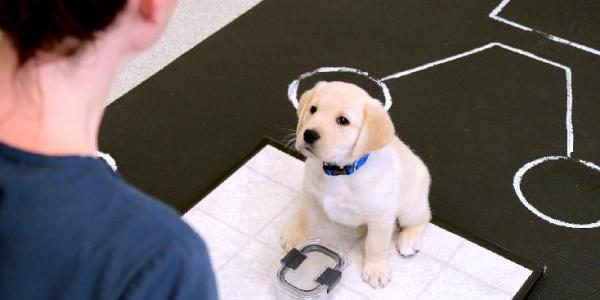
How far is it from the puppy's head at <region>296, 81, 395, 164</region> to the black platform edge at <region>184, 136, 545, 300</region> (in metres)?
0.41

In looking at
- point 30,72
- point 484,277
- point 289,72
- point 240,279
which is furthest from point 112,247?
point 289,72

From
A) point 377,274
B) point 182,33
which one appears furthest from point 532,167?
point 182,33

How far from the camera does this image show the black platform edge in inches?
59.3

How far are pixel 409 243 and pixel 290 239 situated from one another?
237 mm

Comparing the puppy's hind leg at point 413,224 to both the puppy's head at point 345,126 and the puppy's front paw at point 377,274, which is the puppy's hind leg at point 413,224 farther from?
the puppy's head at point 345,126

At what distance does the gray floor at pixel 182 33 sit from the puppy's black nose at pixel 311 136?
33.1 inches

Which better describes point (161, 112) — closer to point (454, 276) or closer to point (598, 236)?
point (454, 276)

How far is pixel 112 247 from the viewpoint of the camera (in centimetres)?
52

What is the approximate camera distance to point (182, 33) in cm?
222

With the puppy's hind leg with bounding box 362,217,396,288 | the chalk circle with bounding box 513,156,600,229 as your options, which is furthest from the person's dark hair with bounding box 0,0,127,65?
the chalk circle with bounding box 513,156,600,229

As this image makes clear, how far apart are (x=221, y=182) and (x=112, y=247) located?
47.1 inches

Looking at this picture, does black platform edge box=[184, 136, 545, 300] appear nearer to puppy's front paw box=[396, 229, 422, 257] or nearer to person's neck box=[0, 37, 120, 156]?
puppy's front paw box=[396, 229, 422, 257]

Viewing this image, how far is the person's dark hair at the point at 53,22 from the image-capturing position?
49cm

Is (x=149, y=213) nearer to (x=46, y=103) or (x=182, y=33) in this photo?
(x=46, y=103)
